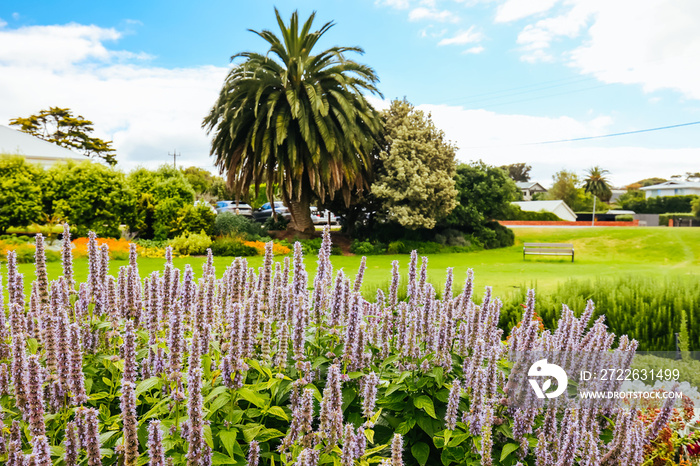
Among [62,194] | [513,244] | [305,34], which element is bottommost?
[513,244]

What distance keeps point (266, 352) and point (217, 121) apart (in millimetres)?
20800

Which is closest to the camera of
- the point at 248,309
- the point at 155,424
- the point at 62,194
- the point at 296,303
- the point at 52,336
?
the point at 155,424

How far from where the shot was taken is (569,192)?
74.6 meters

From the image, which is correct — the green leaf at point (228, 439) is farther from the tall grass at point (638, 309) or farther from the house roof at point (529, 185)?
the house roof at point (529, 185)

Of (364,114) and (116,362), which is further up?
(364,114)

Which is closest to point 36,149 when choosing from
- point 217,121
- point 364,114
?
point 217,121

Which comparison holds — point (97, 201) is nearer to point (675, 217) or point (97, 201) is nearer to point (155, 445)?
point (155, 445)

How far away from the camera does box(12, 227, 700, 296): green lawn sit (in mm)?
12852

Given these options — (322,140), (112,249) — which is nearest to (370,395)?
(112,249)

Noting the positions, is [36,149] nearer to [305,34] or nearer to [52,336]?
[305,34]

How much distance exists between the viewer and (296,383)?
7.39ft

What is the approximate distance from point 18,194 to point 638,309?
2142 centimetres

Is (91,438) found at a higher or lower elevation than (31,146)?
lower

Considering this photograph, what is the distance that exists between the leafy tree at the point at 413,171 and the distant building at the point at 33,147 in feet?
84.6
